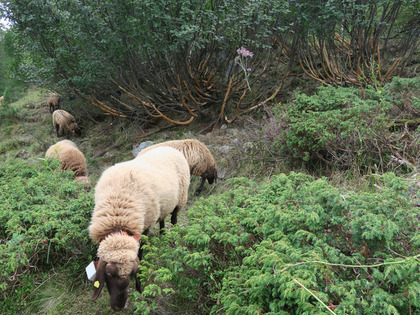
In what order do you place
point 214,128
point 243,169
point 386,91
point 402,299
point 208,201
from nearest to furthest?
point 402,299 < point 208,201 < point 386,91 < point 243,169 < point 214,128

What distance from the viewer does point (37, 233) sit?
2912 millimetres

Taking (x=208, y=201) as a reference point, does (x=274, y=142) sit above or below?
below

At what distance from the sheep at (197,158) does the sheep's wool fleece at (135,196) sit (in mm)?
2038

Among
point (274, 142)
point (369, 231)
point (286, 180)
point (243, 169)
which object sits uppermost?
point (369, 231)

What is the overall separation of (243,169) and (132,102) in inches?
186

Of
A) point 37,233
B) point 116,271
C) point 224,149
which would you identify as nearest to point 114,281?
point 116,271

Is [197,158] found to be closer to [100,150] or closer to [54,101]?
[100,150]

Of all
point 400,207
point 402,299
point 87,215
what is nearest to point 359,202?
point 400,207

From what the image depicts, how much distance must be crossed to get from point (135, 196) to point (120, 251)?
651 mm

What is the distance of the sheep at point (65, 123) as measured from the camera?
32.4 ft

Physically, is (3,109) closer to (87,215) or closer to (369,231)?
A: (87,215)

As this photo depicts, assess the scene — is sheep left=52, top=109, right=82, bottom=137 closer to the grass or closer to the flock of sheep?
the grass

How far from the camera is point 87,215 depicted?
3.29m

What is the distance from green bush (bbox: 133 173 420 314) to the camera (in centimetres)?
147
